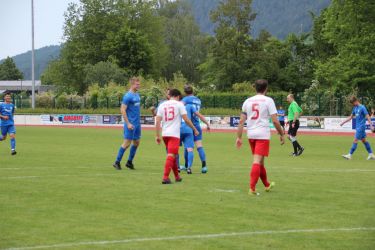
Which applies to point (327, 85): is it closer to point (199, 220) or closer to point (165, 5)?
point (165, 5)

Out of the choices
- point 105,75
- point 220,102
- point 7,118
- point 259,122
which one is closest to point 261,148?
point 259,122

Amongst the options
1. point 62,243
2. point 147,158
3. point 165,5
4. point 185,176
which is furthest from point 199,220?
point 165,5

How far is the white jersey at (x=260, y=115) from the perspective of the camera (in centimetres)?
1104

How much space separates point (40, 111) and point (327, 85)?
2963cm

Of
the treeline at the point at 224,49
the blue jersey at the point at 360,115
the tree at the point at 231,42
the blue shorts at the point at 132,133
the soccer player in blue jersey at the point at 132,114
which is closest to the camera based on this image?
the soccer player in blue jersey at the point at 132,114

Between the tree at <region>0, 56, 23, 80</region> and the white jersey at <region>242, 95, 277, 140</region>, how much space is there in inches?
7241

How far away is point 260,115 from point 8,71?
186111 mm

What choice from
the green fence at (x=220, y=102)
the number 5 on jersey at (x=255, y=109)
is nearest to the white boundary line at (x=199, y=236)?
the number 5 on jersey at (x=255, y=109)

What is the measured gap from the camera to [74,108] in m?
61.6

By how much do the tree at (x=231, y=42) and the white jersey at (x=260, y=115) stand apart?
202 feet

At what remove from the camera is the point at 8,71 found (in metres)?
190

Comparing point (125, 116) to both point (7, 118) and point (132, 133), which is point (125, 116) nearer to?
point (132, 133)

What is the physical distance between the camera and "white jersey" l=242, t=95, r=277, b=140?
1104 cm

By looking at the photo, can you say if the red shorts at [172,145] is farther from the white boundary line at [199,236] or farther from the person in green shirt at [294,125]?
the person in green shirt at [294,125]
